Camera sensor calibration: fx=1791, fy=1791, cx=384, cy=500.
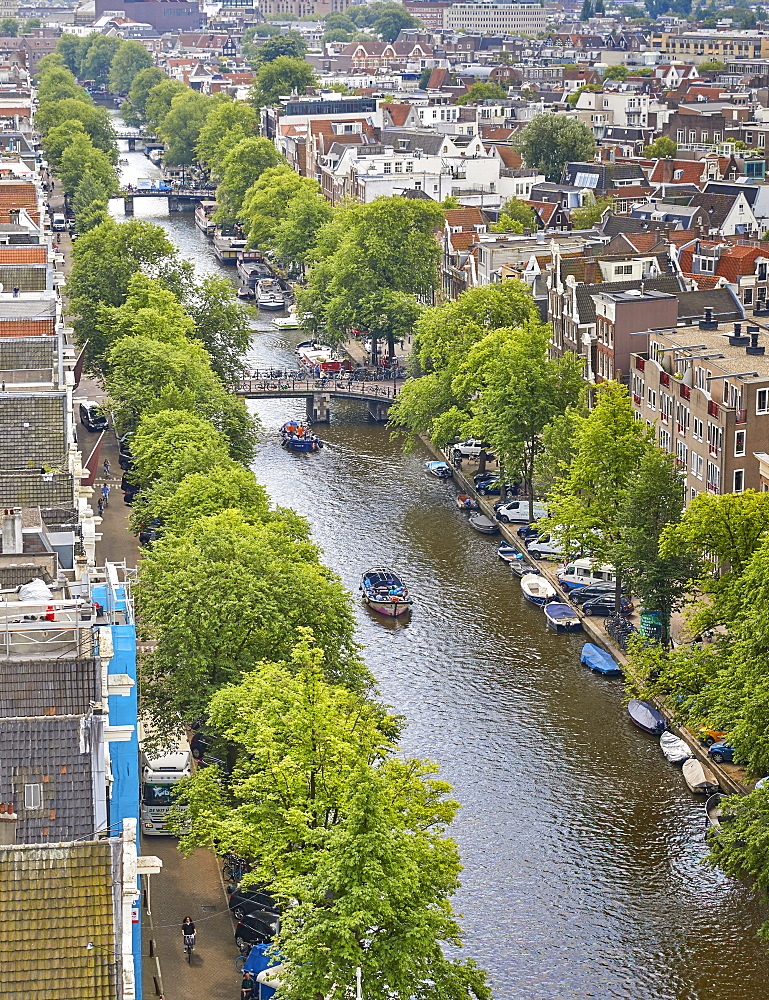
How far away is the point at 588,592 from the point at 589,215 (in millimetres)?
77435

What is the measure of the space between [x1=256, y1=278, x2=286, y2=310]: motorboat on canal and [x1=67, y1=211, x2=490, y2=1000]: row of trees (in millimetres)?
59977

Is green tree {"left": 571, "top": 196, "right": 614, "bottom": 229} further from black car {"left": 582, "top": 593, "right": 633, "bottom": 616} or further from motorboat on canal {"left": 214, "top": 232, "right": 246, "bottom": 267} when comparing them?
black car {"left": 582, "top": 593, "right": 633, "bottom": 616}

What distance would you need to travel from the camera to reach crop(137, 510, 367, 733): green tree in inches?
2613

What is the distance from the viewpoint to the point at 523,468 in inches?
4222

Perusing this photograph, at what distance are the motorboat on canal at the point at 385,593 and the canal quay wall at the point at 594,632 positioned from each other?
831 cm

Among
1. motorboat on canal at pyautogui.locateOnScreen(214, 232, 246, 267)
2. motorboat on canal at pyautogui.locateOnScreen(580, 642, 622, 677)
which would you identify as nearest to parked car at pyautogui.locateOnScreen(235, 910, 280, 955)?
motorboat on canal at pyautogui.locateOnScreen(580, 642, 622, 677)

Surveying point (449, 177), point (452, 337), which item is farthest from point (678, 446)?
point (449, 177)

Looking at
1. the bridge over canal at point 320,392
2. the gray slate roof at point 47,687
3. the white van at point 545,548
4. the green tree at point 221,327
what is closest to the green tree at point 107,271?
the green tree at point 221,327

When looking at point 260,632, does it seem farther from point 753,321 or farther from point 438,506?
point 753,321

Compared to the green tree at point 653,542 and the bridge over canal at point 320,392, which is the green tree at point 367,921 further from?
the bridge over canal at point 320,392

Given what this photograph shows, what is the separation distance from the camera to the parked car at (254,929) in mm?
60406

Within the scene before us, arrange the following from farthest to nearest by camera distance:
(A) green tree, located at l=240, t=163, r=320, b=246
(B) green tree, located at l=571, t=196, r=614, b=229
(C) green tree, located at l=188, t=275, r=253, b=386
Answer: (A) green tree, located at l=240, t=163, r=320, b=246 → (B) green tree, located at l=571, t=196, r=614, b=229 → (C) green tree, located at l=188, t=275, r=253, b=386

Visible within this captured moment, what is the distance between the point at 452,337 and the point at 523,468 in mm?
17926

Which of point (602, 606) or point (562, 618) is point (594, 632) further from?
point (602, 606)
